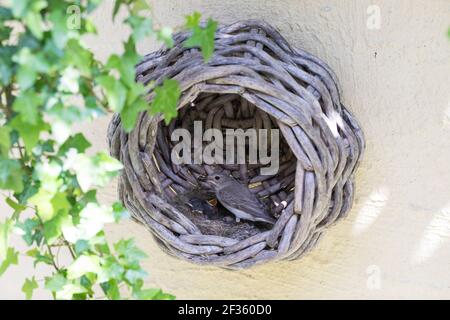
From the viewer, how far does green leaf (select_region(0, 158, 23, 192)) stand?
0.71m

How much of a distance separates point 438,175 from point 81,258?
679 millimetres

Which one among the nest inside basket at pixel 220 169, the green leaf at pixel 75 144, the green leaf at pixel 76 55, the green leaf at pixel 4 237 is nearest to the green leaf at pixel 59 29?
the green leaf at pixel 76 55

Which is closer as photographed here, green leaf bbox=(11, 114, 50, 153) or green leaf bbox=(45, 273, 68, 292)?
green leaf bbox=(11, 114, 50, 153)

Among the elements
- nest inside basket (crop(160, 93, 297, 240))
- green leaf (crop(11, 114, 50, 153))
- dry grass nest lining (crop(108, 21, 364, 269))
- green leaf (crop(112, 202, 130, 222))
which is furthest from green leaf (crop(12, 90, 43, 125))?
nest inside basket (crop(160, 93, 297, 240))

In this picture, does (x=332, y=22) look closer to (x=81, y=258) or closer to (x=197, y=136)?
(x=197, y=136)

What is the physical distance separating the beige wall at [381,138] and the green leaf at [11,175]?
1.79 feet

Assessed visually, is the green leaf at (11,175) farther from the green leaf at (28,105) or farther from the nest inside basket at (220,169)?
the nest inside basket at (220,169)

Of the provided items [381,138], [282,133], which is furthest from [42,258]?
[381,138]

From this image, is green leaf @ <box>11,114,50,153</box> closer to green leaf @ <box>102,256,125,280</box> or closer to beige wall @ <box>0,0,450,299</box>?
green leaf @ <box>102,256,125,280</box>

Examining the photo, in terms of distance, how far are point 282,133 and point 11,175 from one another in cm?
46

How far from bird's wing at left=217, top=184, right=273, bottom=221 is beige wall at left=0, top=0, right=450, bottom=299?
16 centimetres

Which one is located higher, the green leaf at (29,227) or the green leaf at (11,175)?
the green leaf at (11,175)

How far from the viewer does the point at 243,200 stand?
1.16 meters

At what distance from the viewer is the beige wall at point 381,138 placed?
115 centimetres
